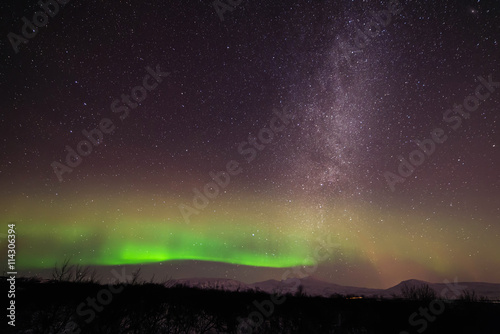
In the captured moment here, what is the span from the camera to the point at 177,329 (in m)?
13.5

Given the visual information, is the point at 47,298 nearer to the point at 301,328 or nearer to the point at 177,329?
the point at 177,329

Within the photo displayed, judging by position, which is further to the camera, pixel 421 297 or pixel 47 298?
pixel 421 297

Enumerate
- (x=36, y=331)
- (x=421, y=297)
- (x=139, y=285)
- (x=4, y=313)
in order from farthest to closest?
(x=421, y=297) → (x=139, y=285) → (x=4, y=313) → (x=36, y=331)

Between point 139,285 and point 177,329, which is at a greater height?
point 139,285

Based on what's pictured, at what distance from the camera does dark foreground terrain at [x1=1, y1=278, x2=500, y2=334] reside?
11.0m

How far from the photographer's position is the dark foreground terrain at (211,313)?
11008mm

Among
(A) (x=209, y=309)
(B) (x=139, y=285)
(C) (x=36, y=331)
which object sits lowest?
(C) (x=36, y=331)

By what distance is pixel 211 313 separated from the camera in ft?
47.8

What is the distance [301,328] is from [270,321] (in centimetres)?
168

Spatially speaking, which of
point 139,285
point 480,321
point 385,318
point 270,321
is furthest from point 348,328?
point 139,285

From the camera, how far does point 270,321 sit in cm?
1498

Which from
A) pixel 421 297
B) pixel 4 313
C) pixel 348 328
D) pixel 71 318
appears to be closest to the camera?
pixel 4 313

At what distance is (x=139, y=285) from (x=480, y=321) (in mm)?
17146

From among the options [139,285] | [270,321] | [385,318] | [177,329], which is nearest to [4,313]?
[139,285]
